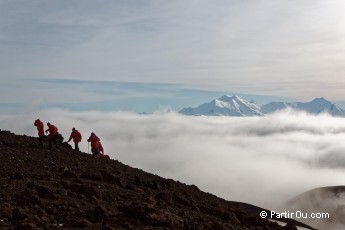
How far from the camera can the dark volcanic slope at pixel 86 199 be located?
14.2 metres

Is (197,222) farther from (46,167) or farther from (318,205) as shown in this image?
(318,205)

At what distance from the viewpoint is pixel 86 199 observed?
1731cm

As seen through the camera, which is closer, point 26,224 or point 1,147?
point 26,224

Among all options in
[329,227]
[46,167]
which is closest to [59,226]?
[46,167]

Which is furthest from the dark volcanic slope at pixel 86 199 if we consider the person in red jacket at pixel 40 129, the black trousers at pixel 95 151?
the black trousers at pixel 95 151

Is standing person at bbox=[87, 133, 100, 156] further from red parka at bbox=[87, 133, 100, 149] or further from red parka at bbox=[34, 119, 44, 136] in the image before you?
red parka at bbox=[34, 119, 44, 136]

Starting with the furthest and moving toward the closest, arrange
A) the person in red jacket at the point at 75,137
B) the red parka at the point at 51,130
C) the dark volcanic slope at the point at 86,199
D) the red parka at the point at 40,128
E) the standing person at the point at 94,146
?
the standing person at the point at 94,146 < the person in red jacket at the point at 75,137 < the red parka at the point at 40,128 < the red parka at the point at 51,130 < the dark volcanic slope at the point at 86,199

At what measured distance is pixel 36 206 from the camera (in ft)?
48.2

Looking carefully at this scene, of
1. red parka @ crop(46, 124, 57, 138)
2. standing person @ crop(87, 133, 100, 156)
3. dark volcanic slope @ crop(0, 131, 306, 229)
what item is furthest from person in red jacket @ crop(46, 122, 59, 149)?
standing person @ crop(87, 133, 100, 156)

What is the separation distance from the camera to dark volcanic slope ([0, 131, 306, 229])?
14.2m

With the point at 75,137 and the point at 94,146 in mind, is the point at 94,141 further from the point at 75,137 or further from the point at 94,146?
the point at 75,137

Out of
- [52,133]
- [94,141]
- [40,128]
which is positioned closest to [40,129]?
[40,128]

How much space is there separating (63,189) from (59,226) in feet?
14.0

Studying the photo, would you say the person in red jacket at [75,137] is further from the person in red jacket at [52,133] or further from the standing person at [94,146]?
the person in red jacket at [52,133]
